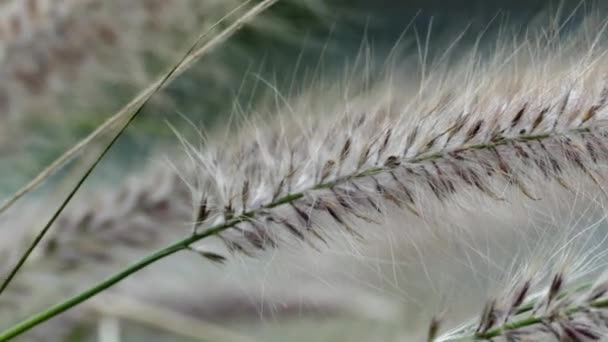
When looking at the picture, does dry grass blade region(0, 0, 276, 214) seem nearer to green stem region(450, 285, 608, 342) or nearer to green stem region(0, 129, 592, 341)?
green stem region(0, 129, 592, 341)

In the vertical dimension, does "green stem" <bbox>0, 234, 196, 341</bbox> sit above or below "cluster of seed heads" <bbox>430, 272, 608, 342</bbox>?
above

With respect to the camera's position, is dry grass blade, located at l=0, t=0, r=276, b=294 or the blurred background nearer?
dry grass blade, located at l=0, t=0, r=276, b=294

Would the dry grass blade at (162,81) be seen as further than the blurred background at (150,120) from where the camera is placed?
No

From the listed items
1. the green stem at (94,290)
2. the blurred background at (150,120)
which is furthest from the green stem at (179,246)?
the blurred background at (150,120)

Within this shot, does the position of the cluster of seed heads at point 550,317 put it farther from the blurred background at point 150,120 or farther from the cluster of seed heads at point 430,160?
the blurred background at point 150,120

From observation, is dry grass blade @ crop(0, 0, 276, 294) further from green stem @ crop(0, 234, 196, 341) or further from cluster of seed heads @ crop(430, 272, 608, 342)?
cluster of seed heads @ crop(430, 272, 608, 342)

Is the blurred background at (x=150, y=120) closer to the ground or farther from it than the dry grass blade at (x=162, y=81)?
farther from it

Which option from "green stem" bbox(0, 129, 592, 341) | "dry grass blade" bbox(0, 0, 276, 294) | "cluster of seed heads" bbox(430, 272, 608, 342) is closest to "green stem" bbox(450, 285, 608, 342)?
"cluster of seed heads" bbox(430, 272, 608, 342)

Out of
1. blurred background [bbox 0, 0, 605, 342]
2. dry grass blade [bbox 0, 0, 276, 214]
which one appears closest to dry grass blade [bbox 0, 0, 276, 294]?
dry grass blade [bbox 0, 0, 276, 214]

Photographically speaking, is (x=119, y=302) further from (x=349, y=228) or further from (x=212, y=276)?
(x=349, y=228)

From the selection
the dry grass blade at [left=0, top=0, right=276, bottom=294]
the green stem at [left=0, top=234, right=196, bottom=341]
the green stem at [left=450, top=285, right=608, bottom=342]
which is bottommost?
the green stem at [left=450, top=285, right=608, bottom=342]
